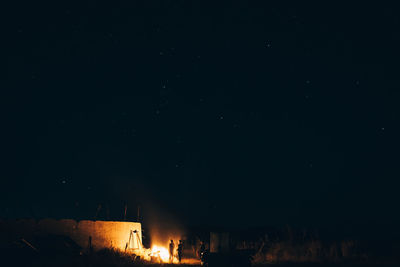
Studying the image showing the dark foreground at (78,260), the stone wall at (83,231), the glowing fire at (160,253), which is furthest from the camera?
the glowing fire at (160,253)

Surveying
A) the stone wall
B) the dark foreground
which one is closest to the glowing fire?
the stone wall

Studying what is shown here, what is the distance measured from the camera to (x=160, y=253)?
2892 cm

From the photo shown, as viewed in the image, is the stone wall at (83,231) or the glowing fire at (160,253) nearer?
the stone wall at (83,231)

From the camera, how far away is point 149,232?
3384 centimetres

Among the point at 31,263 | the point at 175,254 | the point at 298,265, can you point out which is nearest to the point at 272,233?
the point at 175,254

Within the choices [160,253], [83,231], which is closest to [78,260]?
[83,231]

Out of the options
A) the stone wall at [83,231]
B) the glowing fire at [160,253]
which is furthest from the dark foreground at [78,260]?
the glowing fire at [160,253]

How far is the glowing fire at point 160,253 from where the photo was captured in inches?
1093

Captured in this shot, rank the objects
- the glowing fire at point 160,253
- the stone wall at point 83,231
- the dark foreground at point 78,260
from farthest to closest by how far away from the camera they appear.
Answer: the glowing fire at point 160,253 < the stone wall at point 83,231 < the dark foreground at point 78,260

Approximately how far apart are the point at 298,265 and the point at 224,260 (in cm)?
406

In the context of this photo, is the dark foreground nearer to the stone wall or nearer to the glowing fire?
the stone wall

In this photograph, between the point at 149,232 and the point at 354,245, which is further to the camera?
the point at 149,232

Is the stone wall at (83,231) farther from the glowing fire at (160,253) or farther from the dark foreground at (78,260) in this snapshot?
the dark foreground at (78,260)

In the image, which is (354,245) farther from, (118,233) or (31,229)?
(31,229)
